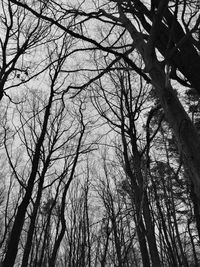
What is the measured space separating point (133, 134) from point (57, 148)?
12.3ft

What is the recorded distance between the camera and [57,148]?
28.1 feet

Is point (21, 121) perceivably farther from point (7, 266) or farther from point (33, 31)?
point (7, 266)

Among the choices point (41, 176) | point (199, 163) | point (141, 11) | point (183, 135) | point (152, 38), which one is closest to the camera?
point (199, 163)

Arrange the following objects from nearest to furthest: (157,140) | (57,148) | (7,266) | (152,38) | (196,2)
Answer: (152,38) < (196,2) < (7,266) < (57,148) < (157,140)

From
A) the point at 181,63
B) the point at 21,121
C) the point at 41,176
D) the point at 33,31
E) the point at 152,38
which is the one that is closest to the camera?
the point at 152,38

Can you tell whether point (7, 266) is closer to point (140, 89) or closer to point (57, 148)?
point (57, 148)

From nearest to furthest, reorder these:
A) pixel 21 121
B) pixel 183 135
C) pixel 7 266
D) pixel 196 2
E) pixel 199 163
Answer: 1. pixel 199 163
2. pixel 183 135
3. pixel 196 2
4. pixel 7 266
5. pixel 21 121

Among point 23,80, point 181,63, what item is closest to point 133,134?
point 23,80

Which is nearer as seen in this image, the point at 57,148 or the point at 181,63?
the point at 181,63

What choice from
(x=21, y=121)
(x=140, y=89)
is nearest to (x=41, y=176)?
(x=21, y=121)

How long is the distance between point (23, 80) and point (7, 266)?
431 centimetres

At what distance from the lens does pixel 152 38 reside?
1249mm

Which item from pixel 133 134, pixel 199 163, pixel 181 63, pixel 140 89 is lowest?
pixel 199 163

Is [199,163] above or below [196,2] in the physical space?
below
